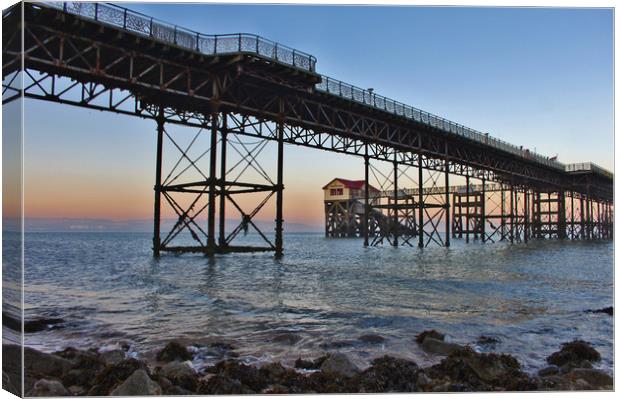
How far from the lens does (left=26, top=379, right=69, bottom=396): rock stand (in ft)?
21.5

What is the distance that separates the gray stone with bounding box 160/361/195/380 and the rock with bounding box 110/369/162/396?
0.45 meters

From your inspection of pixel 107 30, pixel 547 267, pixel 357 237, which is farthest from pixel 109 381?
pixel 357 237

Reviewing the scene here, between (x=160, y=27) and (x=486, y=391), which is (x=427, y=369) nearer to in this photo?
(x=486, y=391)

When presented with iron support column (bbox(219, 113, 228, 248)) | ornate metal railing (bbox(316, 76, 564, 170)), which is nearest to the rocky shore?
iron support column (bbox(219, 113, 228, 248))

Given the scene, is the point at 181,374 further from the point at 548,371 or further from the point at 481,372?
the point at 548,371

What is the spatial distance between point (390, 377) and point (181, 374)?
9.75 feet

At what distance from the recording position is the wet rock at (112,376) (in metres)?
6.77

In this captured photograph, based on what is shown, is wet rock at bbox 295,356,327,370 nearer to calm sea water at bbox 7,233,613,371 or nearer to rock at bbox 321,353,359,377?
rock at bbox 321,353,359,377

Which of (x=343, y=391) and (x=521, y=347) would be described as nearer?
(x=343, y=391)

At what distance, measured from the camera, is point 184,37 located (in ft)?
62.1

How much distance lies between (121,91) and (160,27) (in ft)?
13.5

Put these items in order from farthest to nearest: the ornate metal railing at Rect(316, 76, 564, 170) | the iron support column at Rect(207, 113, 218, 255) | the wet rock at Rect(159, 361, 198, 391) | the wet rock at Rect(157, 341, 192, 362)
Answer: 1. the ornate metal railing at Rect(316, 76, 564, 170)
2. the iron support column at Rect(207, 113, 218, 255)
3. the wet rock at Rect(157, 341, 192, 362)
4. the wet rock at Rect(159, 361, 198, 391)

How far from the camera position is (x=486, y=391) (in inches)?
279

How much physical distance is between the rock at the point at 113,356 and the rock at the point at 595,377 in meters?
6.73
